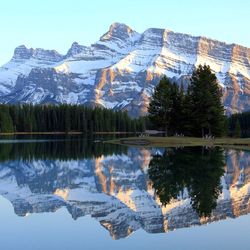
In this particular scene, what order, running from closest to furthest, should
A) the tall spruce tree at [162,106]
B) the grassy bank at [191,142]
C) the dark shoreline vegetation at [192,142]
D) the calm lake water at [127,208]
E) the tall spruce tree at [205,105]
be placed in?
the calm lake water at [127,208]
the dark shoreline vegetation at [192,142]
the grassy bank at [191,142]
the tall spruce tree at [205,105]
the tall spruce tree at [162,106]

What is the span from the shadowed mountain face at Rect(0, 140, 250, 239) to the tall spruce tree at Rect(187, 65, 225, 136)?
45.8m

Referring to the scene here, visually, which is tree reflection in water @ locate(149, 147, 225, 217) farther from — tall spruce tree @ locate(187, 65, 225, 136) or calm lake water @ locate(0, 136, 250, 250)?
tall spruce tree @ locate(187, 65, 225, 136)

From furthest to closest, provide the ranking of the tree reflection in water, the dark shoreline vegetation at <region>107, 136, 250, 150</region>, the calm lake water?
the dark shoreline vegetation at <region>107, 136, 250, 150</region> → the tree reflection in water → the calm lake water

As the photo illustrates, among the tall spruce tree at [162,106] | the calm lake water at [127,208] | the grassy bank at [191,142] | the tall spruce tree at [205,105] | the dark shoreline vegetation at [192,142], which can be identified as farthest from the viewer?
the tall spruce tree at [162,106]

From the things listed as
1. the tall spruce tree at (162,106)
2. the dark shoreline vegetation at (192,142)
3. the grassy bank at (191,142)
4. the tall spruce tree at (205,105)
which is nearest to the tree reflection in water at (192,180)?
the dark shoreline vegetation at (192,142)

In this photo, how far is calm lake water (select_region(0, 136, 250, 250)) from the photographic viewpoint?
805 inches

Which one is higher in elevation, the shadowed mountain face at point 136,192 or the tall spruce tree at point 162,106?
the tall spruce tree at point 162,106

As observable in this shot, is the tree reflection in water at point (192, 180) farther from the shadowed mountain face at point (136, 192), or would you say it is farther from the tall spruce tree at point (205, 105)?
the tall spruce tree at point (205, 105)

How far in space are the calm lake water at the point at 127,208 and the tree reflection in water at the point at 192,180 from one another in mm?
58

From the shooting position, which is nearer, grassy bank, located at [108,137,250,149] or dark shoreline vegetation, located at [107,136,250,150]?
dark shoreline vegetation, located at [107,136,250,150]

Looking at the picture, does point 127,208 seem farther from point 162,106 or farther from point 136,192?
point 162,106

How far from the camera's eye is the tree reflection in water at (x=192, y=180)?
29.4m

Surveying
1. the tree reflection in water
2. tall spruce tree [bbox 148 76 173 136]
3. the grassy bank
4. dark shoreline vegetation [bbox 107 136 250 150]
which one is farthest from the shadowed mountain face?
tall spruce tree [bbox 148 76 173 136]

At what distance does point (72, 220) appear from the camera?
80.3 ft
